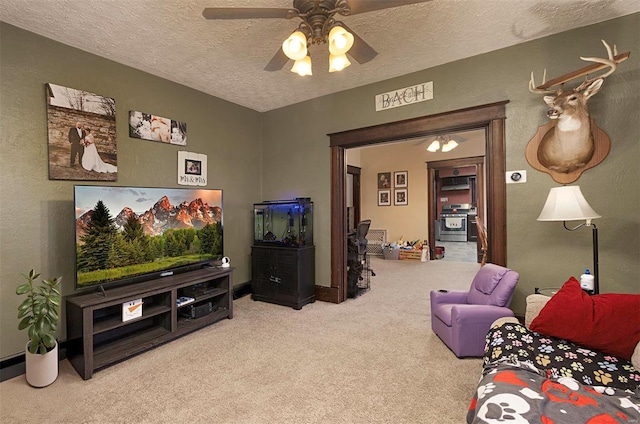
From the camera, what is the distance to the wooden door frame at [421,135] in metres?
2.92

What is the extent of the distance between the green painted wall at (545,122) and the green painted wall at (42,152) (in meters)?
2.50

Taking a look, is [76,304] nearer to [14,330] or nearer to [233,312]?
[14,330]

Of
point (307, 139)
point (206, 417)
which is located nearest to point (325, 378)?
point (206, 417)

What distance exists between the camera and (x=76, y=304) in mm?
2336

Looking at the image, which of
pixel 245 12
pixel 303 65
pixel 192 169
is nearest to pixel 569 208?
pixel 303 65

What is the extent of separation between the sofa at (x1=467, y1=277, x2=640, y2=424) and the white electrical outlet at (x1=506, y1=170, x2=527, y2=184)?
1.23m

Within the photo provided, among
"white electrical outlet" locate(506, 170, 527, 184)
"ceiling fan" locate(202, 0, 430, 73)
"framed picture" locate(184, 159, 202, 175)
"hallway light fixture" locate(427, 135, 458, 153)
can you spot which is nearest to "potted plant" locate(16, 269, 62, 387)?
"framed picture" locate(184, 159, 202, 175)

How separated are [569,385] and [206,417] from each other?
6.31ft

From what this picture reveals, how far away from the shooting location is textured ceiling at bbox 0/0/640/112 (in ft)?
7.36

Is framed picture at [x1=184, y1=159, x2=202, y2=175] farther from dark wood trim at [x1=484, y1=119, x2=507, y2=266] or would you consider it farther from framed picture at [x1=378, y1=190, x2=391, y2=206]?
framed picture at [x1=378, y1=190, x2=391, y2=206]

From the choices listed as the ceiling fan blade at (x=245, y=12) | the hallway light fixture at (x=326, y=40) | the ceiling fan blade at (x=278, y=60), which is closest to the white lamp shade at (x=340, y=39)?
the hallway light fixture at (x=326, y=40)

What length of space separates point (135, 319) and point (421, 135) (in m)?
3.45

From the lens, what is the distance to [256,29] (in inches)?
98.0

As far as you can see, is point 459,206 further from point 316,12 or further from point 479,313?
point 316,12
